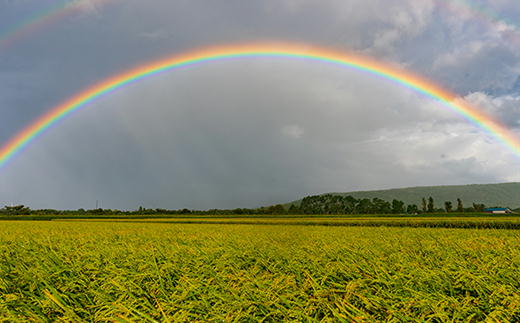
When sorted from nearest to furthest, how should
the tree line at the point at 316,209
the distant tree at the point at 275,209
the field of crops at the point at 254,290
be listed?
the field of crops at the point at 254,290 < the tree line at the point at 316,209 < the distant tree at the point at 275,209

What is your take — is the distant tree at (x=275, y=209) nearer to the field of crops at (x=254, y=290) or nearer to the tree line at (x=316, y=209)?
the tree line at (x=316, y=209)

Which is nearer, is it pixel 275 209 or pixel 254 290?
pixel 254 290

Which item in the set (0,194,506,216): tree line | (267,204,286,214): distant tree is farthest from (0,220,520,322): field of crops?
(267,204,286,214): distant tree

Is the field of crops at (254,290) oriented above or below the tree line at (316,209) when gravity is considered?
above

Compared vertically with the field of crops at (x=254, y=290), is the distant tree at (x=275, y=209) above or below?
below

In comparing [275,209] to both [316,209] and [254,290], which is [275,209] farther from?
[254,290]

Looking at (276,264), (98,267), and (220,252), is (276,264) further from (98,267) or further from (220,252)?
(98,267)

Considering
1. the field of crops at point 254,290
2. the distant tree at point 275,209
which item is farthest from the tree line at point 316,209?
the field of crops at point 254,290

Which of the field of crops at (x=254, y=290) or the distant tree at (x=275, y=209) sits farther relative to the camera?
the distant tree at (x=275, y=209)

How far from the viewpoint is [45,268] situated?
473cm

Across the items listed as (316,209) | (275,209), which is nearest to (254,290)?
(275,209)

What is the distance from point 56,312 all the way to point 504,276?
5.42 m

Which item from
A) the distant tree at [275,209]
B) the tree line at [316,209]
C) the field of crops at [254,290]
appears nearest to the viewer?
the field of crops at [254,290]

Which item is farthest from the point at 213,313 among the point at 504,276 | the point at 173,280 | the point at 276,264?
the point at 504,276
